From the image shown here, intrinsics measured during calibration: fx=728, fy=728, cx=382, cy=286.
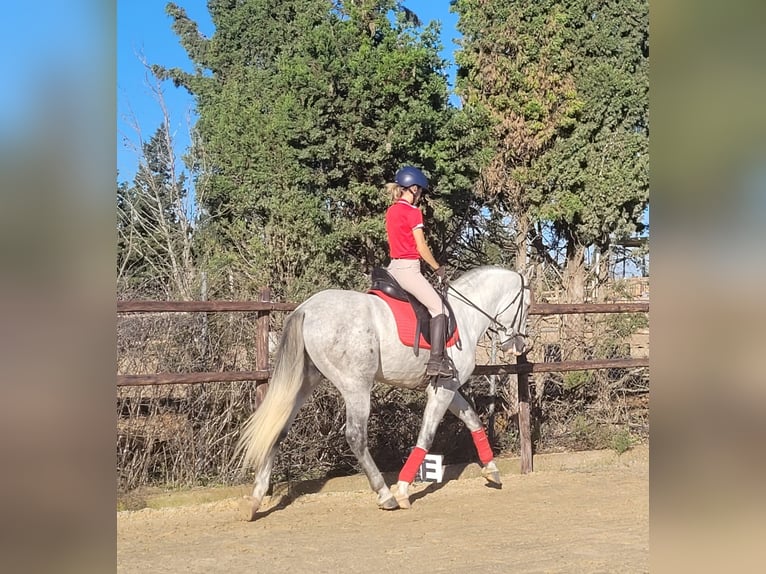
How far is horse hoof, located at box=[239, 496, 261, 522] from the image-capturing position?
5.51m

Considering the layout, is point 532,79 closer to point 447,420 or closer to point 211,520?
point 447,420

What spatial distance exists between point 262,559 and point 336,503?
65.6 inches

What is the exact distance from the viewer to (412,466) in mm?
5992

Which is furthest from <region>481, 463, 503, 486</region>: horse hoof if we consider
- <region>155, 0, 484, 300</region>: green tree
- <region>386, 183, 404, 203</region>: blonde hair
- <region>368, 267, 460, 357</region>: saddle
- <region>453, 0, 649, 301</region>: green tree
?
<region>453, 0, 649, 301</region>: green tree

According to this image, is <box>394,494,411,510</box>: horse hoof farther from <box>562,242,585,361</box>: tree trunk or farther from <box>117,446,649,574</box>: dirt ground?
<box>562,242,585,361</box>: tree trunk

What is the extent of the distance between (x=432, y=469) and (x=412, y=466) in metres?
0.82

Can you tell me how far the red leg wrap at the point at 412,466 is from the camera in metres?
5.95

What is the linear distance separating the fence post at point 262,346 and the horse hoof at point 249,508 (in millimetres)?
950

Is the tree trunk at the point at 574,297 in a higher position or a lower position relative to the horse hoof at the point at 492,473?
higher

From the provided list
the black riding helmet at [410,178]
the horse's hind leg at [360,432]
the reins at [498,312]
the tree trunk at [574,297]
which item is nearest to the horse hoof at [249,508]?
the horse's hind leg at [360,432]

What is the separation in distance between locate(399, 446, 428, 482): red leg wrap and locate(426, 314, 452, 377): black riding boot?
689 millimetres

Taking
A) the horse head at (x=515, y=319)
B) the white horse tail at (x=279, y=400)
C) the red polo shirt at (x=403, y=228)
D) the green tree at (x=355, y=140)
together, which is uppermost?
the green tree at (x=355, y=140)

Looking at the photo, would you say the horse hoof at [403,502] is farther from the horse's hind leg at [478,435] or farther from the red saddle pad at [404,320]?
the red saddle pad at [404,320]
